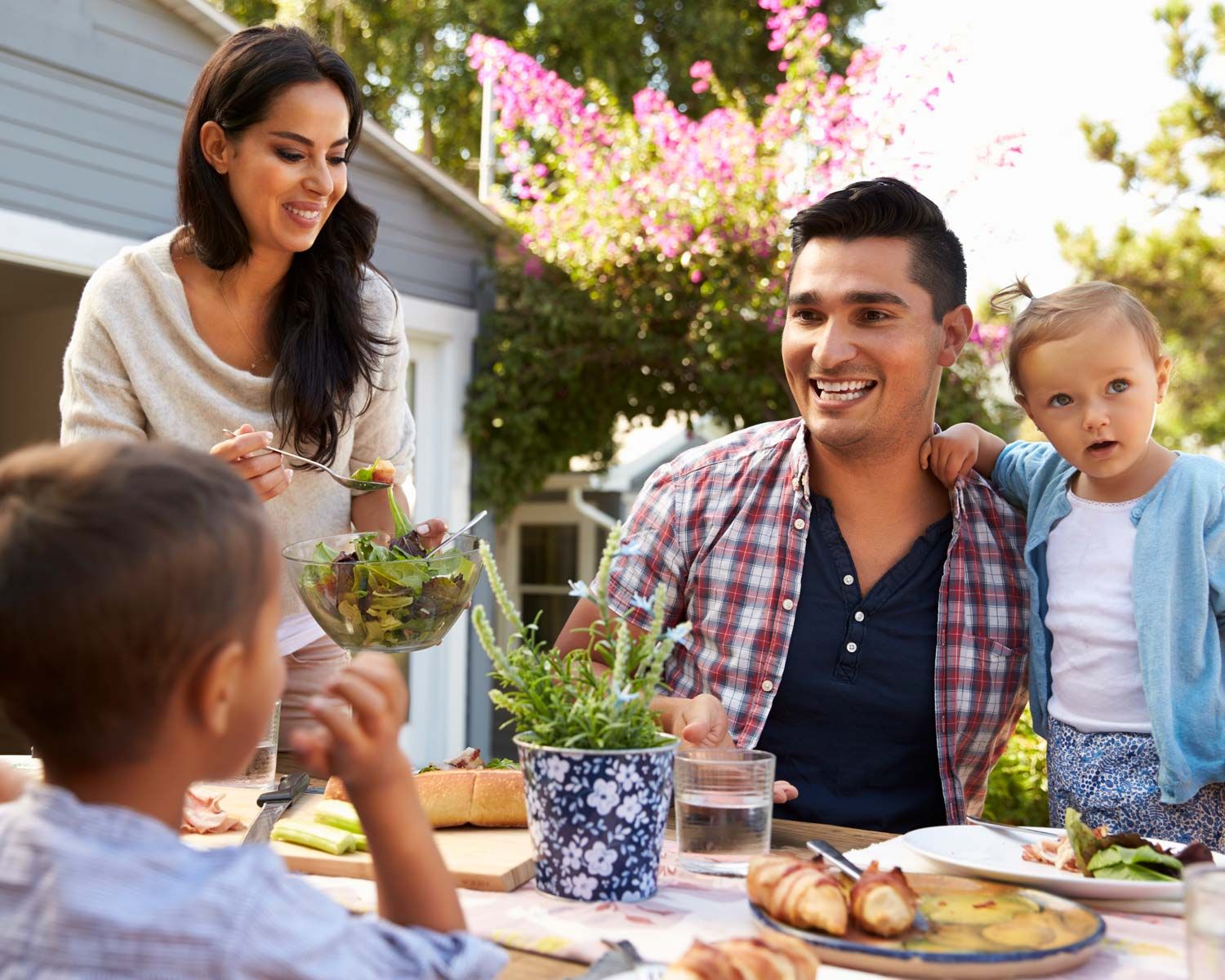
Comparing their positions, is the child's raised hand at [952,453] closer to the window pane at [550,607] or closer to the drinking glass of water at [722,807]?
the drinking glass of water at [722,807]

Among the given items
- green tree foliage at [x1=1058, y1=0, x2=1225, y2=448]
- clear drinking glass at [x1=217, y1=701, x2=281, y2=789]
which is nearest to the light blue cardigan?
clear drinking glass at [x1=217, y1=701, x2=281, y2=789]

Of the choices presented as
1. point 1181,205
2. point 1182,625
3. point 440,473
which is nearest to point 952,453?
point 1182,625

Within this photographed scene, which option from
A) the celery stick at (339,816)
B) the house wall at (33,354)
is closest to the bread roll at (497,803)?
the celery stick at (339,816)

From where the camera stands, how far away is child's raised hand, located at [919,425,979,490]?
251 centimetres

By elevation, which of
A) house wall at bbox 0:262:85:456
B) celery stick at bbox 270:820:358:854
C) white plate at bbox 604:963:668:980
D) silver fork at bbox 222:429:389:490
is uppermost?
house wall at bbox 0:262:85:456

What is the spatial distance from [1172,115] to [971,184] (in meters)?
5.51

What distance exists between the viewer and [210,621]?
1042 mm

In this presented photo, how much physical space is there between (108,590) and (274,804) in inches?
33.8

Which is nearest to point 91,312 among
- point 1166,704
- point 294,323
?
point 294,323

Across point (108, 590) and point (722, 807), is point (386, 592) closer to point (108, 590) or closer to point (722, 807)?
point (722, 807)

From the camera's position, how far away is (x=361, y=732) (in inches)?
45.3

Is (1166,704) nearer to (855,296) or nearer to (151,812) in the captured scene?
(855,296)

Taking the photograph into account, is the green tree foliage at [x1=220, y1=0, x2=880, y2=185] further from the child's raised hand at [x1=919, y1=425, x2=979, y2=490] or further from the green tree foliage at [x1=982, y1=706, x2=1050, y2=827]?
the child's raised hand at [x1=919, y1=425, x2=979, y2=490]

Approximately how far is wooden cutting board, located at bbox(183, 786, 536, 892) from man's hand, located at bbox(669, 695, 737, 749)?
0.85ft
